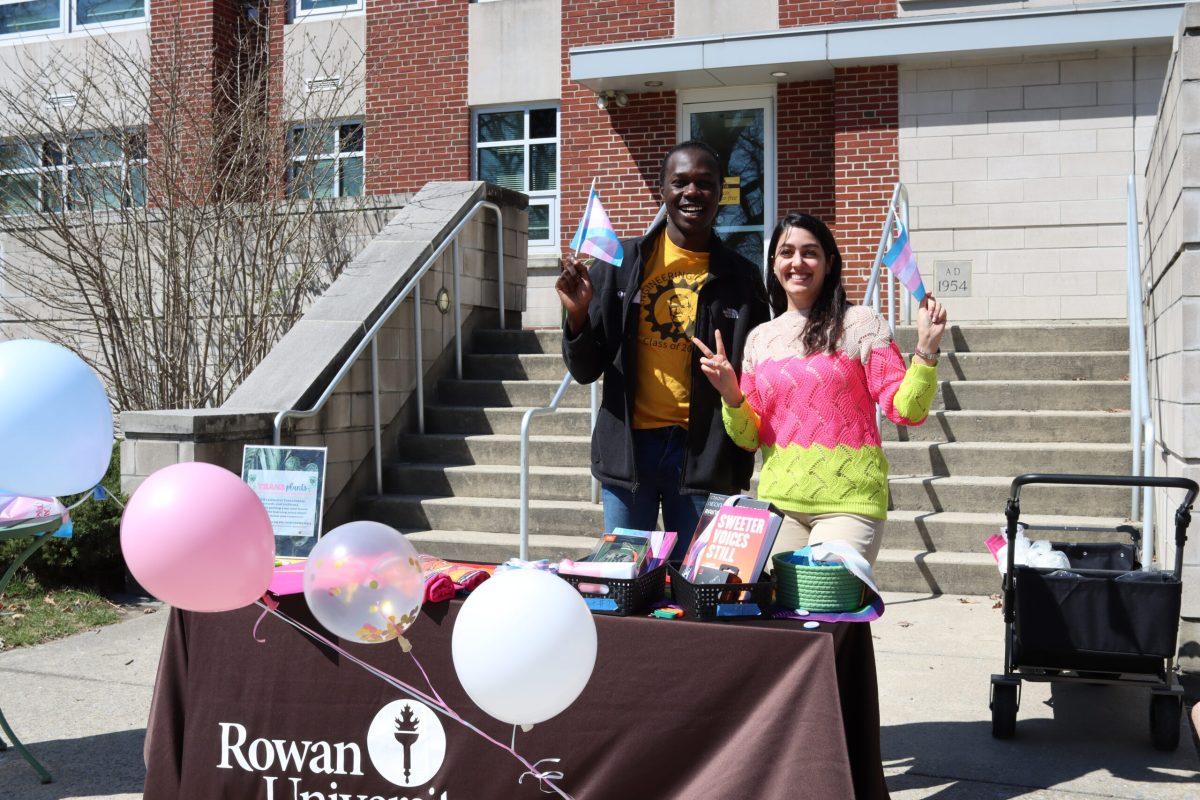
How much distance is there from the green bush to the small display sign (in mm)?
8320

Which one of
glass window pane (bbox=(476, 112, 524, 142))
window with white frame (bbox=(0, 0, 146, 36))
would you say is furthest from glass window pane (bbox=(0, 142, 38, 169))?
window with white frame (bbox=(0, 0, 146, 36))

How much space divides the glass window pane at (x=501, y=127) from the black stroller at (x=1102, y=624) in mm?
11312

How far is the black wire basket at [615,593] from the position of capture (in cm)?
308

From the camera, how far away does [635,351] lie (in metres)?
3.75

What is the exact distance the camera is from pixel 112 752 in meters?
4.24

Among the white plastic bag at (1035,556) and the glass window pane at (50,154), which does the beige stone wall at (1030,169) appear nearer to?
the white plastic bag at (1035,556)

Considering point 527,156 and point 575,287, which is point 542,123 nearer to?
point 527,156

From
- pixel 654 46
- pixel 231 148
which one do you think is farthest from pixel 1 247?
pixel 654 46

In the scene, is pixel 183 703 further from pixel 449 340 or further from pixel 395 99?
pixel 395 99

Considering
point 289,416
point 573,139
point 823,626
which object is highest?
point 573,139

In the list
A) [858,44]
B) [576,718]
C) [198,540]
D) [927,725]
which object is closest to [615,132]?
[858,44]

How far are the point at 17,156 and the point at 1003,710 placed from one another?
9251 mm

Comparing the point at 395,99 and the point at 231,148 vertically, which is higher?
the point at 395,99

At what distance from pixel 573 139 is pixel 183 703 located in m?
11.3
